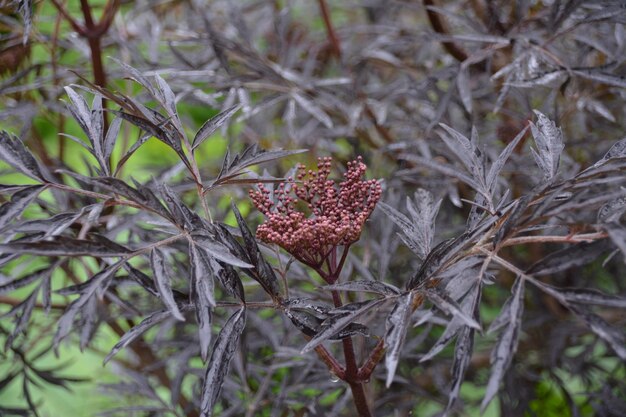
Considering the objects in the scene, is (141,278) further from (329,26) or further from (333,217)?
(329,26)

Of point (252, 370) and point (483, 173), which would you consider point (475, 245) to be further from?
point (252, 370)

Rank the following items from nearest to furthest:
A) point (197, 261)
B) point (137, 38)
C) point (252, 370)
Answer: point (197, 261), point (252, 370), point (137, 38)

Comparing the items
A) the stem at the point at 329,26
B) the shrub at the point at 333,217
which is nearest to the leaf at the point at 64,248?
the shrub at the point at 333,217

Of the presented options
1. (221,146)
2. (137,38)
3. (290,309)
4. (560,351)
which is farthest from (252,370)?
(221,146)

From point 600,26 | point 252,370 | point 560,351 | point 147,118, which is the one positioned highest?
point 147,118

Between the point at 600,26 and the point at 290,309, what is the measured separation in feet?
1.88

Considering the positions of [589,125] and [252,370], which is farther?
[589,125]

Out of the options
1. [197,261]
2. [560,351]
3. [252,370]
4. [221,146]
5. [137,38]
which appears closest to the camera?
[197,261]

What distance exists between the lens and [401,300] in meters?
0.44

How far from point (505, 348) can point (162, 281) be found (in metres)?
0.22

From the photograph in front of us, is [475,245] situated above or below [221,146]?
above

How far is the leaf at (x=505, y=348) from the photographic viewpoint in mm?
391

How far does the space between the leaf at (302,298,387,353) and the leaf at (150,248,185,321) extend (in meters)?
0.09

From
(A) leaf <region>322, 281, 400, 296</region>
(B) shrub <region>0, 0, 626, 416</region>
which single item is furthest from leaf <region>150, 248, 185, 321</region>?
(A) leaf <region>322, 281, 400, 296</region>
